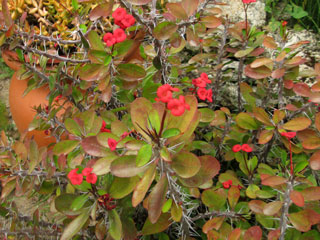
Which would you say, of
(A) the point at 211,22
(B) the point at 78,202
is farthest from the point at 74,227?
(A) the point at 211,22

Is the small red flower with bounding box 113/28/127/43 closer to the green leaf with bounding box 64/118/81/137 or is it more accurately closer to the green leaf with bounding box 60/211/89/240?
the green leaf with bounding box 64/118/81/137

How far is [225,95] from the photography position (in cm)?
201

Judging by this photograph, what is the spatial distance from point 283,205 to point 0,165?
1100 millimetres

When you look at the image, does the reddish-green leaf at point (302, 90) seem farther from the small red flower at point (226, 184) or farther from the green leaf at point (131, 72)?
the green leaf at point (131, 72)

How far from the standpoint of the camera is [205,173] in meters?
0.97

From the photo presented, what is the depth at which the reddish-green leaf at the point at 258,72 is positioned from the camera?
4.43ft

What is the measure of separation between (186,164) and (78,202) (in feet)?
1.30

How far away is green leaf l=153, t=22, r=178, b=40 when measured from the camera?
114 centimetres

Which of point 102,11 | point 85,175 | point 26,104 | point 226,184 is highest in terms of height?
point 102,11

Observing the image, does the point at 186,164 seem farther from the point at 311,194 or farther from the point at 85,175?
the point at 311,194

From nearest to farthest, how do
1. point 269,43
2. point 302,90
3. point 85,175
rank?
point 85,175
point 302,90
point 269,43

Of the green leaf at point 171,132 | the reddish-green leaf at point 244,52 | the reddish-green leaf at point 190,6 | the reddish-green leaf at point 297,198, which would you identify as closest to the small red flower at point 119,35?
the reddish-green leaf at point 190,6

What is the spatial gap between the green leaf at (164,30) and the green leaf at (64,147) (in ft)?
1.61

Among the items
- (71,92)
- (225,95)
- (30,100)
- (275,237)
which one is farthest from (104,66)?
(30,100)
